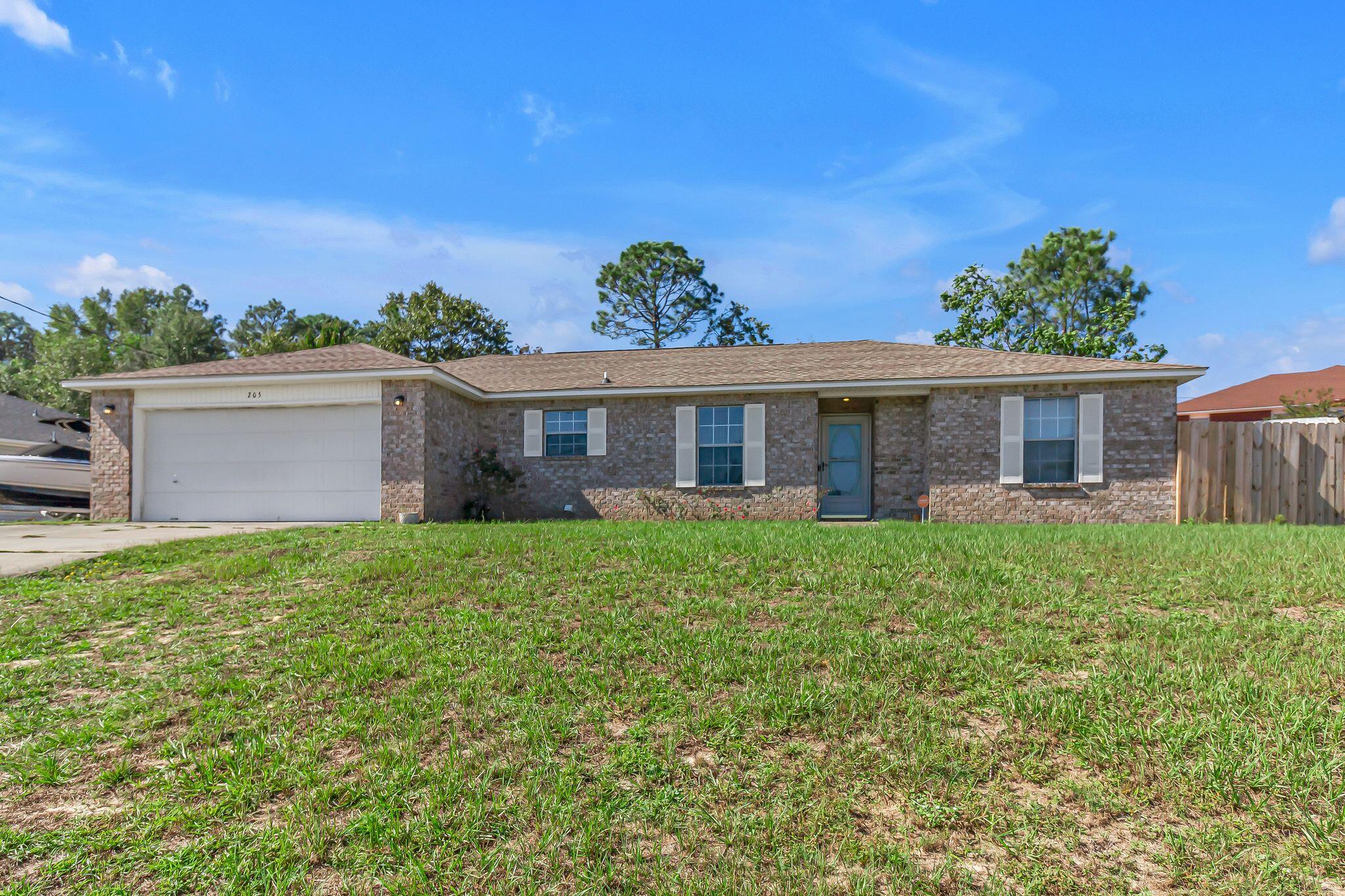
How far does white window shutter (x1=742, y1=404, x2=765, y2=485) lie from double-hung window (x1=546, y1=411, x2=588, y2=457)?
328 centimetres

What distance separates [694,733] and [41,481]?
59.1 feet

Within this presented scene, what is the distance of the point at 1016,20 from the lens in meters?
8.92

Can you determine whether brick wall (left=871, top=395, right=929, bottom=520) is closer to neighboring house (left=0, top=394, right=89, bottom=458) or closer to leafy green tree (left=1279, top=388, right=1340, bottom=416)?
leafy green tree (left=1279, top=388, right=1340, bottom=416)

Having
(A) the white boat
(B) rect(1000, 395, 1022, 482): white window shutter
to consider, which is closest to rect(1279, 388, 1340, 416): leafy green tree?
(B) rect(1000, 395, 1022, 482): white window shutter

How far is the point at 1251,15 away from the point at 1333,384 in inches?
962

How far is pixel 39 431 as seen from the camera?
18781 mm

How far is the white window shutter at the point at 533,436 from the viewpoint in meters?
14.8

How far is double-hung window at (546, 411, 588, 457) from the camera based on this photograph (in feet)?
48.1

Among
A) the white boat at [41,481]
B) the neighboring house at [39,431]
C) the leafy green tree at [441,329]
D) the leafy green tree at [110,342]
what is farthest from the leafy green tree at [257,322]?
the white boat at [41,481]

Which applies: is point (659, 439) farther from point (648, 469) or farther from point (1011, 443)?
point (1011, 443)

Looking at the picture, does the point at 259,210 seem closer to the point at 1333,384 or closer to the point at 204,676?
the point at 204,676

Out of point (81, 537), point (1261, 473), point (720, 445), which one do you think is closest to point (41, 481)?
point (81, 537)

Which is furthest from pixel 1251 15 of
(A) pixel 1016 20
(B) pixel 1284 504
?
(B) pixel 1284 504

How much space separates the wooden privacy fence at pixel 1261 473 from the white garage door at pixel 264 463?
1452cm
